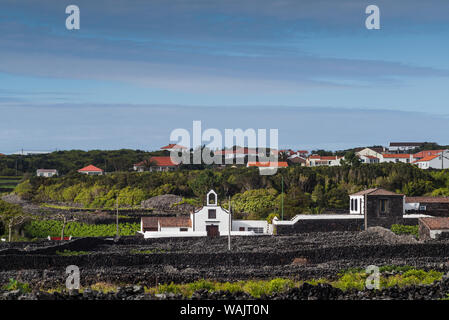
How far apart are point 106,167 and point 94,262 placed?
269ft

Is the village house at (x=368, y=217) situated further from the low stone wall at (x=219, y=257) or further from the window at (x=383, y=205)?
the low stone wall at (x=219, y=257)

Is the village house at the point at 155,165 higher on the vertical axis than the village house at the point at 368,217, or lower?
higher

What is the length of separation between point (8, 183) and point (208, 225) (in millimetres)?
60603

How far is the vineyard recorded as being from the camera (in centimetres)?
5056

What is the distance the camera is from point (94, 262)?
87.9ft

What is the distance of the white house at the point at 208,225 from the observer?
137ft

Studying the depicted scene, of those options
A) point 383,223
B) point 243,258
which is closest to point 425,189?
point 383,223

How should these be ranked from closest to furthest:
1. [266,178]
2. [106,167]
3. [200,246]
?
[200,246] < [266,178] < [106,167]

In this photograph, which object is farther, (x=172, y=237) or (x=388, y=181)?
(x=388, y=181)

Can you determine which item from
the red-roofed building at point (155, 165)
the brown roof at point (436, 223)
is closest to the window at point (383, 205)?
the brown roof at point (436, 223)

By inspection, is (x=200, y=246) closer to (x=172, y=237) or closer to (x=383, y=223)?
(x=172, y=237)

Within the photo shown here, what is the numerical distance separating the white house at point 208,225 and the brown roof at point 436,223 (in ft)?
32.8

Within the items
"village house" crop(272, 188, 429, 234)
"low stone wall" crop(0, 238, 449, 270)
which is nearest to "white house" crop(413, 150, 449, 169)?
"village house" crop(272, 188, 429, 234)
